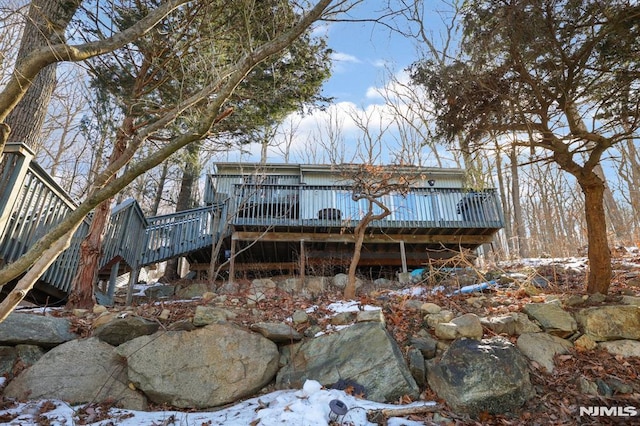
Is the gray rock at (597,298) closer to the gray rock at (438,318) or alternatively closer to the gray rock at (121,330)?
the gray rock at (438,318)

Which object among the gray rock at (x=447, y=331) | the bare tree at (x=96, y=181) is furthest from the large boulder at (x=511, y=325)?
the bare tree at (x=96, y=181)

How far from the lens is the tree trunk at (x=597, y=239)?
494 centimetres

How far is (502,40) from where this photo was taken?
5094 mm

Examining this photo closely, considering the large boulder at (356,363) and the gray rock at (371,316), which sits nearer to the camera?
the large boulder at (356,363)

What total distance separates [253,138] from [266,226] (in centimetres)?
290

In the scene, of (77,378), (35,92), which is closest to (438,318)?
(77,378)

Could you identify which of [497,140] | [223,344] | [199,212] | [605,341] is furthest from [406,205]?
[223,344]

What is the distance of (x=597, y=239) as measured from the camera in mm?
4949

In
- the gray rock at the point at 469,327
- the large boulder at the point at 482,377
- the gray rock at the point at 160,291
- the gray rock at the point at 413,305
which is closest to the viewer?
the large boulder at the point at 482,377

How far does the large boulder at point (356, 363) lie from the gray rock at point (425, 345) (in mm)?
258

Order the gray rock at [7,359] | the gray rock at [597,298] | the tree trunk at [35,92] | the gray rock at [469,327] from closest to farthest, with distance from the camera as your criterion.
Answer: the gray rock at [7,359] → the gray rock at [469,327] → the gray rock at [597,298] → the tree trunk at [35,92]

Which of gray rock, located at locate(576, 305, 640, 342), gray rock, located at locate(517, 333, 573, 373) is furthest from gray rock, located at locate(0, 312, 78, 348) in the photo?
gray rock, located at locate(576, 305, 640, 342)

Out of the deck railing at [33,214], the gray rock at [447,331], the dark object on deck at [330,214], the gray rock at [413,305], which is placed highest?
the dark object on deck at [330,214]

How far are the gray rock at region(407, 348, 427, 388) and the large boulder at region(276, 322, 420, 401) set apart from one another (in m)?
0.09
